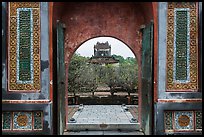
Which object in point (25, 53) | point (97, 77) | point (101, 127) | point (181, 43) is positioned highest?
point (181, 43)

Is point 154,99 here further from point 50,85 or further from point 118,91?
point 118,91

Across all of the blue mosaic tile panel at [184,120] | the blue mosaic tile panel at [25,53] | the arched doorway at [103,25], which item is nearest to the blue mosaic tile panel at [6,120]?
the blue mosaic tile panel at [25,53]

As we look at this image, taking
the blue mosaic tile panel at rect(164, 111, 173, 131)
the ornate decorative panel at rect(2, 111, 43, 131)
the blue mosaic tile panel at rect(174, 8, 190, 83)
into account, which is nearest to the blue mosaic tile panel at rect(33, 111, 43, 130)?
the ornate decorative panel at rect(2, 111, 43, 131)

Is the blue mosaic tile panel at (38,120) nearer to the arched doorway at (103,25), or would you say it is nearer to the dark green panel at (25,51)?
the dark green panel at (25,51)

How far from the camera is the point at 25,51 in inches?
235

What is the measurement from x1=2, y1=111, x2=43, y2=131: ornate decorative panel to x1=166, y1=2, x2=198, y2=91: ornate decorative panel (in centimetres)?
256

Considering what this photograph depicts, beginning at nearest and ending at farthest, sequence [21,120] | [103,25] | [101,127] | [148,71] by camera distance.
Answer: [21,120], [148,71], [103,25], [101,127]

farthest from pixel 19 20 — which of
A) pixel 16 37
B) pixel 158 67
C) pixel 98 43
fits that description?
pixel 98 43

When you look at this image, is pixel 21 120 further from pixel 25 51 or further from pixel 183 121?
pixel 183 121

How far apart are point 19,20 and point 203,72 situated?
3.64 m

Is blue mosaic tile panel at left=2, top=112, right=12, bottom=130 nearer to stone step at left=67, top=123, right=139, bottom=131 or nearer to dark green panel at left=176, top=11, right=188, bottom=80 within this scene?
stone step at left=67, top=123, right=139, bottom=131

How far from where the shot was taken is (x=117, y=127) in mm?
8016

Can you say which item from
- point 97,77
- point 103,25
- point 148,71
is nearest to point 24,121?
point 148,71

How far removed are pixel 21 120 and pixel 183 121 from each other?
10.1 ft
